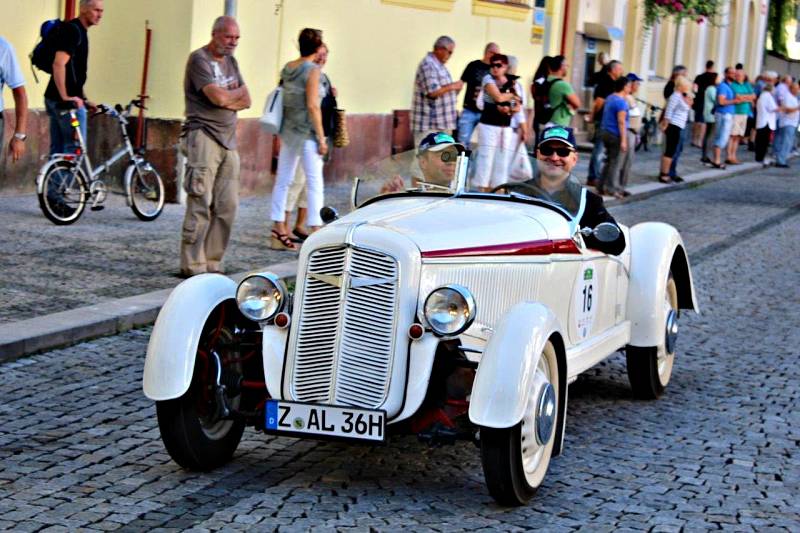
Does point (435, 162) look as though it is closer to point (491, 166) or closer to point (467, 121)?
point (491, 166)

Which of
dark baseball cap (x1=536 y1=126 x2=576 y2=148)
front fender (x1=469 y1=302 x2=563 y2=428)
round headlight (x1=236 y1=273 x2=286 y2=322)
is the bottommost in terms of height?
front fender (x1=469 y1=302 x2=563 y2=428)

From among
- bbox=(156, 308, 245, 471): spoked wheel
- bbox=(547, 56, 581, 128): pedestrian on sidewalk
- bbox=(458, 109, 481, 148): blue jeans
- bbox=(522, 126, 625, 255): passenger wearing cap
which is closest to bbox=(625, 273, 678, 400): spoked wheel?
bbox=(522, 126, 625, 255): passenger wearing cap

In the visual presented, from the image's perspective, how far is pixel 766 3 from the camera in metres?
50.3

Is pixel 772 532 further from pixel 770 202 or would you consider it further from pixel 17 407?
pixel 770 202

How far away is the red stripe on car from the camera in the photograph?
6160mm

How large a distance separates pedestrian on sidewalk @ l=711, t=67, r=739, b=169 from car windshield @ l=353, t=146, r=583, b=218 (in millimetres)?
22195

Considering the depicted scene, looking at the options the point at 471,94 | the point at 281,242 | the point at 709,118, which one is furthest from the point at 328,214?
the point at 709,118

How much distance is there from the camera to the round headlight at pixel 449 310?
5.90m

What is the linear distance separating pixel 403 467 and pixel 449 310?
898mm

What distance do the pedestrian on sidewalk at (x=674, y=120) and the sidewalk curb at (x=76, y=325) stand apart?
14590 millimetres

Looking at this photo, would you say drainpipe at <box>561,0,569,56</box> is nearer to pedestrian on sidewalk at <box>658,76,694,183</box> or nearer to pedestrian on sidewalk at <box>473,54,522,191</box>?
pedestrian on sidewalk at <box>658,76,694,183</box>

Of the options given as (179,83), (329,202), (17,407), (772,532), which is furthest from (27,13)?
(772,532)

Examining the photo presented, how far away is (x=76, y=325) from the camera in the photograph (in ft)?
28.9

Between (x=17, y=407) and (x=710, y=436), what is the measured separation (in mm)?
3264
